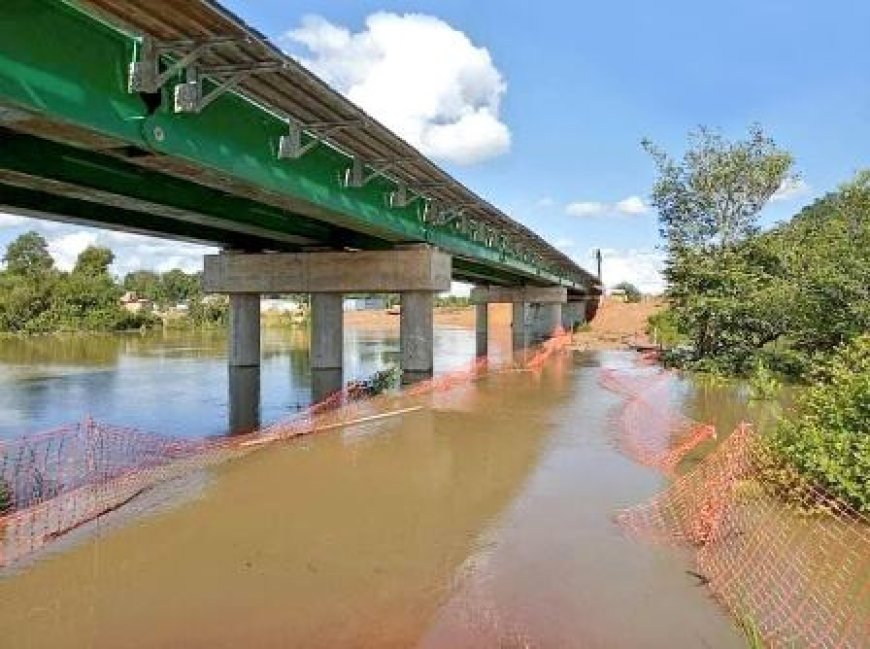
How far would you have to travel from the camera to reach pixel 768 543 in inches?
352

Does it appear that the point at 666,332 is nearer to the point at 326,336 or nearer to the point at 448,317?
the point at 326,336

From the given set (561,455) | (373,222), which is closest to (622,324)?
(373,222)

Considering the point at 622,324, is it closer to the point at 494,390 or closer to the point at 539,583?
the point at 494,390

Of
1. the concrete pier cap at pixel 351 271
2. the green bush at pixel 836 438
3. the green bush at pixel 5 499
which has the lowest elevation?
the green bush at pixel 5 499

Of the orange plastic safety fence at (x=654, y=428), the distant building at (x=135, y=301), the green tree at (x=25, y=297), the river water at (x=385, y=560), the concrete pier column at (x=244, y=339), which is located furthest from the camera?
the distant building at (x=135, y=301)

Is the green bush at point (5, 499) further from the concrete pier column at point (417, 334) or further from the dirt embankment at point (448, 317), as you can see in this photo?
the dirt embankment at point (448, 317)

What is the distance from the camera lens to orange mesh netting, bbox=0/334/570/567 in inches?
388

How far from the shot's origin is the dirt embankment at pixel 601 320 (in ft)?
198

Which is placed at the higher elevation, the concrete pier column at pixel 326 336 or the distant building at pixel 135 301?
the distant building at pixel 135 301

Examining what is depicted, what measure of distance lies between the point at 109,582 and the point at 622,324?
73181 millimetres

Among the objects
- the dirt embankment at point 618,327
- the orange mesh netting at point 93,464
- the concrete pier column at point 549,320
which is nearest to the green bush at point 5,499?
the orange mesh netting at point 93,464

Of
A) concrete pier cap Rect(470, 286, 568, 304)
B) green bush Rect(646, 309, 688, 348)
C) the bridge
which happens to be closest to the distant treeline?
concrete pier cap Rect(470, 286, 568, 304)

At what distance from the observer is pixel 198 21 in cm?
1045

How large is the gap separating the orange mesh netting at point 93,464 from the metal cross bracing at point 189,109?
4.58 metres
